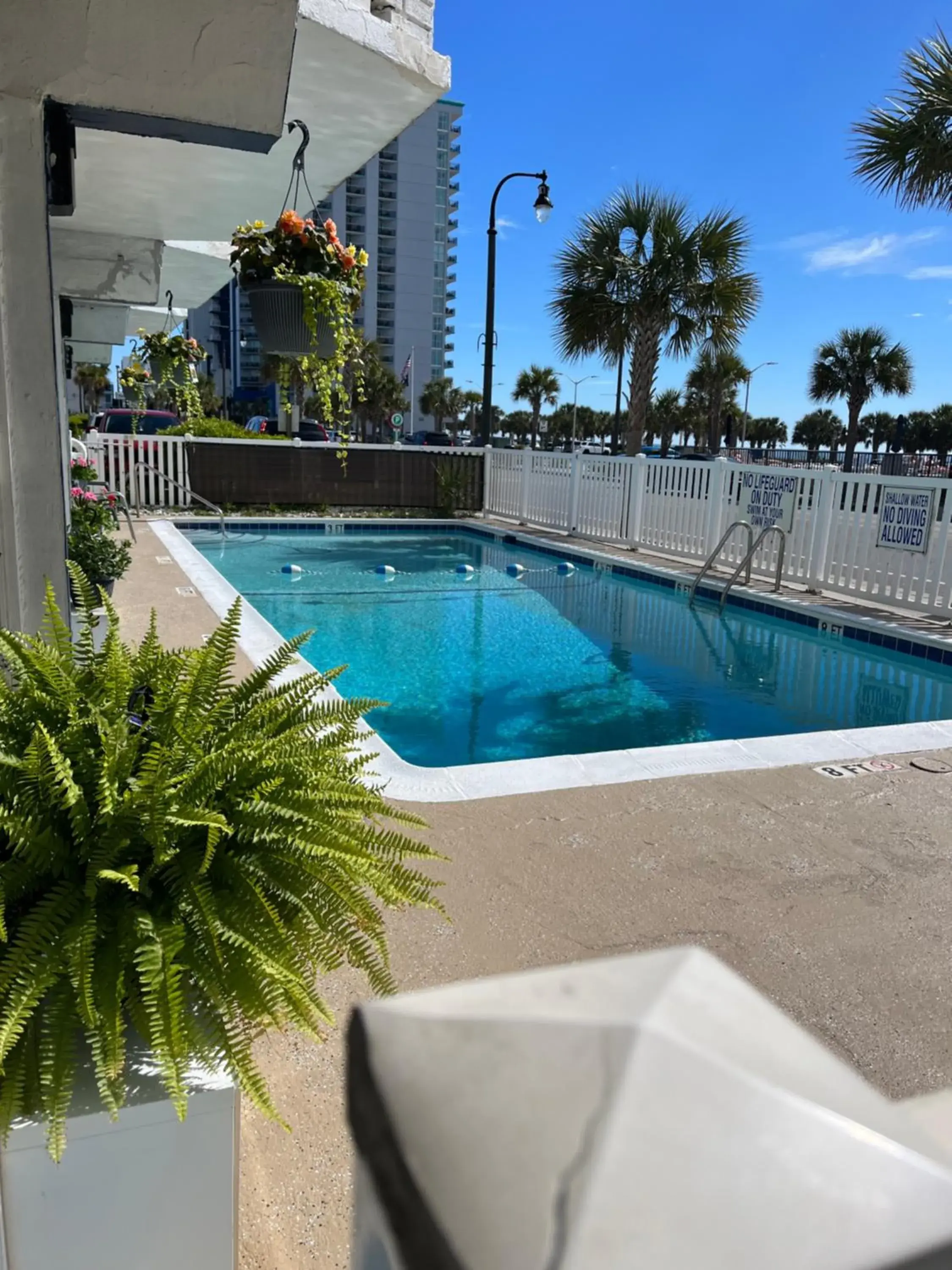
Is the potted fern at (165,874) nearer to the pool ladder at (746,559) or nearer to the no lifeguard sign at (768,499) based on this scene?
the pool ladder at (746,559)

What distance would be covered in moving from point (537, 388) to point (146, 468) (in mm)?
56191

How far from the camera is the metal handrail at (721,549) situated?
31.5ft

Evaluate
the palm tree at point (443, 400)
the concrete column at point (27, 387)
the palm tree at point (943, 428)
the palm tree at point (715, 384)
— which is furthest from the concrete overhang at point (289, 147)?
the palm tree at point (443, 400)

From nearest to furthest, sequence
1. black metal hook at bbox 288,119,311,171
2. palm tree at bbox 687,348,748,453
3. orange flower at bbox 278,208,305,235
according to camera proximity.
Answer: black metal hook at bbox 288,119,311,171, orange flower at bbox 278,208,305,235, palm tree at bbox 687,348,748,453

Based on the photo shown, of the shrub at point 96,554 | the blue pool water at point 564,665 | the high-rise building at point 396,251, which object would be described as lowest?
the blue pool water at point 564,665

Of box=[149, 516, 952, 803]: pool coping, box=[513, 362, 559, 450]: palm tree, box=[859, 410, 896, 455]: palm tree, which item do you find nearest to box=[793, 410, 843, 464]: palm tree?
box=[859, 410, 896, 455]: palm tree

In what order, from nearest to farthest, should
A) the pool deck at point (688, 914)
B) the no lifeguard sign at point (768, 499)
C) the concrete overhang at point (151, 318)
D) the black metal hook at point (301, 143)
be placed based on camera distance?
the pool deck at point (688, 914) → the black metal hook at point (301, 143) → the concrete overhang at point (151, 318) → the no lifeguard sign at point (768, 499)

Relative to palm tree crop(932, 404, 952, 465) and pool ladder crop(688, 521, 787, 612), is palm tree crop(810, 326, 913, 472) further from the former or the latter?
pool ladder crop(688, 521, 787, 612)

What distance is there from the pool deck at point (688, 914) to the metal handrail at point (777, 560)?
17.6 feet

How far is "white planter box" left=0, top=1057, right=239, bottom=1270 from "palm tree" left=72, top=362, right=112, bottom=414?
53.3 metres

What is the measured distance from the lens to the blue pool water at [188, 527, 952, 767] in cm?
601

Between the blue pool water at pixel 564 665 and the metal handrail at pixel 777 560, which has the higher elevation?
the metal handrail at pixel 777 560

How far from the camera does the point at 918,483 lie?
801 centimetres

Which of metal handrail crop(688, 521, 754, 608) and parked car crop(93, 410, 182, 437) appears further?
parked car crop(93, 410, 182, 437)
